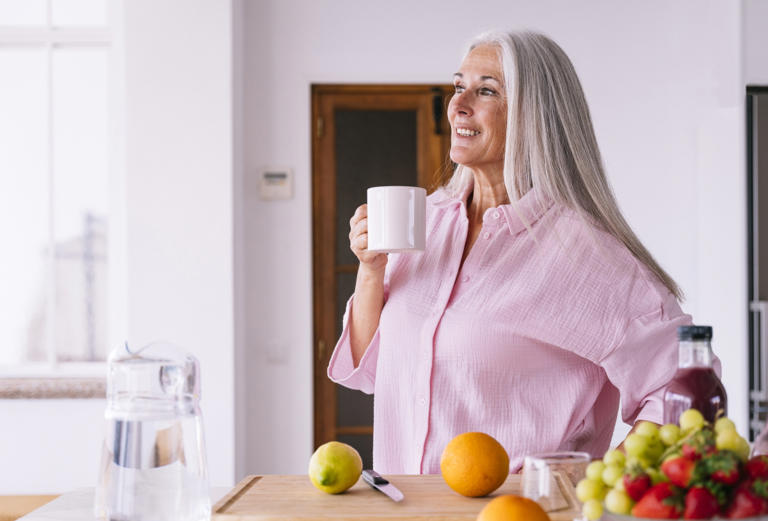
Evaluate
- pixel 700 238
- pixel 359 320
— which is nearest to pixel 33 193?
pixel 359 320

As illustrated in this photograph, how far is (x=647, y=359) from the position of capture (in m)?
1.32

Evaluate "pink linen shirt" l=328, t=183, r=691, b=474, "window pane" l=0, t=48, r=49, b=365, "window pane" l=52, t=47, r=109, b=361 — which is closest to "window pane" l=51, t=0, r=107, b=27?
"window pane" l=52, t=47, r=109, b=361

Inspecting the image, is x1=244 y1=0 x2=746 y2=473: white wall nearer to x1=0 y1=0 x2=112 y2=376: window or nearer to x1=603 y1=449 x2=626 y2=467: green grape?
x1=0 y1=0 x2=112 y2=376: window

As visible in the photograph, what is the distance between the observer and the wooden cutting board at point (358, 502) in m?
1.01

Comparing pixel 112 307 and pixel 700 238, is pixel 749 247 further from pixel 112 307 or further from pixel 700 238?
pixel 112 307

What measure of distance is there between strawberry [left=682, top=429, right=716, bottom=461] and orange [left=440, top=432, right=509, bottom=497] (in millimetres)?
320

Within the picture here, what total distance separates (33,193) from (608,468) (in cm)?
332

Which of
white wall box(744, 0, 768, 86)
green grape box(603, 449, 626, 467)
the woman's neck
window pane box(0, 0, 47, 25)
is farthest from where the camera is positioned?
window pane box(0, 0, 47, 25)

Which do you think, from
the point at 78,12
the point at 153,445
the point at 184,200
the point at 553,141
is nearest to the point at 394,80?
the point at 184,200

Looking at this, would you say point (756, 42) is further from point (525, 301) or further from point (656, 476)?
point (656, 476)

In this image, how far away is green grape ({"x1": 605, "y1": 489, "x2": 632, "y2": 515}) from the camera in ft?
2.54

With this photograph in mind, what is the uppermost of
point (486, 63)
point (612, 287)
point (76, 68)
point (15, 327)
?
point (76, 68)

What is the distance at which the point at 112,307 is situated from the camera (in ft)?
11.7

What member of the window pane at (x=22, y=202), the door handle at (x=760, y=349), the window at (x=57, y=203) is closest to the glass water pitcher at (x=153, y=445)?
the window at (x=57, y=203)
